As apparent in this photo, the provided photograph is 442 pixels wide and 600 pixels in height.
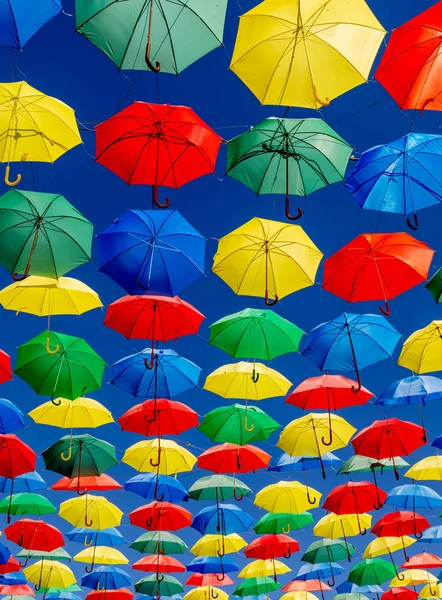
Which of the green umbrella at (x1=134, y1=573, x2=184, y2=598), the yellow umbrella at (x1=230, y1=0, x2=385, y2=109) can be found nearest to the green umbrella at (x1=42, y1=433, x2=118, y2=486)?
the green umbrella at (x1=134, y1=573, x2=184, y2=598)

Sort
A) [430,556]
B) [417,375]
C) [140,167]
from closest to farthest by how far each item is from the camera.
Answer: [140,167]
[417,375]
[430,556]

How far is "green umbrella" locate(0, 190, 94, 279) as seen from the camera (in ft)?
31.7

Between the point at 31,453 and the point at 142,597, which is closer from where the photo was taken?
the point at 31,453

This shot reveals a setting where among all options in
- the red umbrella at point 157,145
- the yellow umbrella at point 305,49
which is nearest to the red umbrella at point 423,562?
the red umbrella at point 157,145

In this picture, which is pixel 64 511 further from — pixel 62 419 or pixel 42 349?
pixel 42 349

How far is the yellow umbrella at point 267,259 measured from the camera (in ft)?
35.7

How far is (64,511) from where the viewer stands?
1703cm

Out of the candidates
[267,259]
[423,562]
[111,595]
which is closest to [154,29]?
[267,259]

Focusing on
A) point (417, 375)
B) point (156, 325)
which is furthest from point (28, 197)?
point (417, 375)

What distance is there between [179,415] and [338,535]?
635 cm

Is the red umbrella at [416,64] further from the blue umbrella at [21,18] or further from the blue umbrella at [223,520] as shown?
the blue umbrella at [223,520]

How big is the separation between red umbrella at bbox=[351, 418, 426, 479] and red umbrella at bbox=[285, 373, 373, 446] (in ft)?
4.08

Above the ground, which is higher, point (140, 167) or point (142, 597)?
point (140, 167)

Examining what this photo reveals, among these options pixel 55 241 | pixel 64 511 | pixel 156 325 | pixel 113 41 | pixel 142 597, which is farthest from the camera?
pixel 142 597
